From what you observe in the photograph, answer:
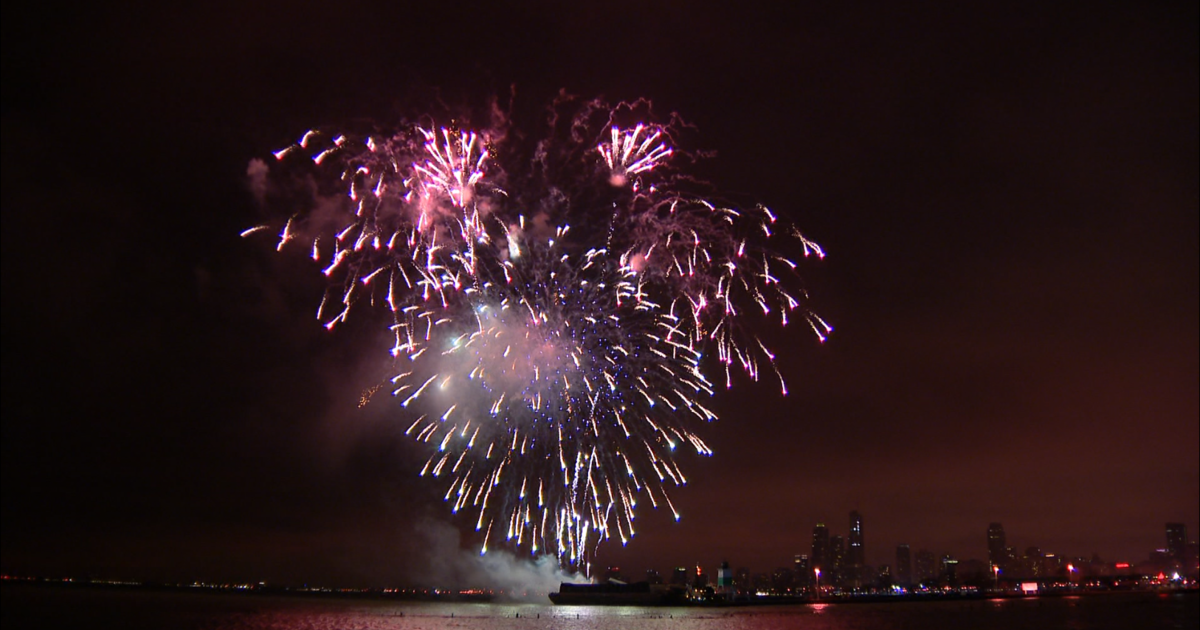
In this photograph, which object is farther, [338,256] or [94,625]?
[94,625]

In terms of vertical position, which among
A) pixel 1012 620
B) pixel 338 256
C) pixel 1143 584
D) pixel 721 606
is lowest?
pixel 1143 584

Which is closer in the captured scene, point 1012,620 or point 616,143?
point 616,143

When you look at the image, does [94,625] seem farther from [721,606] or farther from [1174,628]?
[1174,628]

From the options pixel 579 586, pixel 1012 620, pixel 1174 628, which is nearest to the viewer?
pixel 1174 628

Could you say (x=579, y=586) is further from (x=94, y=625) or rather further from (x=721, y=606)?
(x=94, y=625)

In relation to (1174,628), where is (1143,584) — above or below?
below

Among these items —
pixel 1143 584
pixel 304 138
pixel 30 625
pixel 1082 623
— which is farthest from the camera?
pixel 1143 584

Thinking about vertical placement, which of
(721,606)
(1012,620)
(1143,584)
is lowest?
(1143,584)

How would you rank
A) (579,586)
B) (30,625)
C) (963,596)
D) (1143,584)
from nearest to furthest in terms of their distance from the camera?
(30,625) → (579,586) → (963,596) → (1143,584)

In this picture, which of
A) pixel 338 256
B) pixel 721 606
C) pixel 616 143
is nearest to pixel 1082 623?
pixel 721 606

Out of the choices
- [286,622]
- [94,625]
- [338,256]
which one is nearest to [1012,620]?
[286,622]

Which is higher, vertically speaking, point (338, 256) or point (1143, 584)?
point (338, 256)
